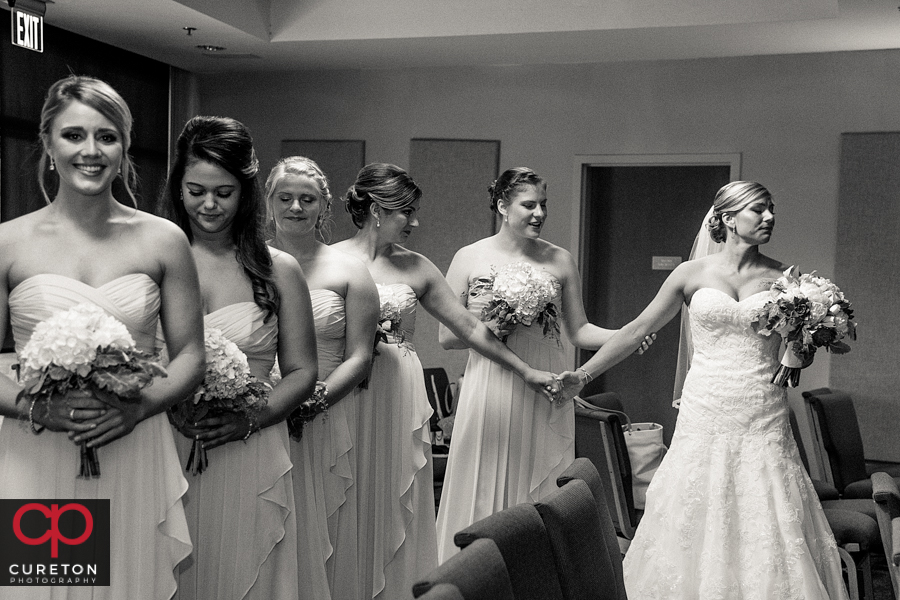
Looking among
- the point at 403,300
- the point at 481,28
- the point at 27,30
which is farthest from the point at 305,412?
the point at 481,28

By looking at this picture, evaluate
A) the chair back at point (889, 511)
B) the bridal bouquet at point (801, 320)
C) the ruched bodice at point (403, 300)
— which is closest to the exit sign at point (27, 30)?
the ruched bodice at point (403, 300)

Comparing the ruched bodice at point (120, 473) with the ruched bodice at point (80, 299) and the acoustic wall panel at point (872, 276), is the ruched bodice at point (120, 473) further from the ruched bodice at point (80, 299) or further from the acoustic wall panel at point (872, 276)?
the acoustic wall panel at point (872, 276)

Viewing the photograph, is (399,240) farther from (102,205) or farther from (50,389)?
(50,389)

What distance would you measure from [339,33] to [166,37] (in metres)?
1.32

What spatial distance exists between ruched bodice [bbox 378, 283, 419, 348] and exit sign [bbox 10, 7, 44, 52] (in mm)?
3195

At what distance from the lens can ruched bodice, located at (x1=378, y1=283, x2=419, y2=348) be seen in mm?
4332

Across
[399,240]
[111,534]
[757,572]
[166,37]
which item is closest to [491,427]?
[399,240]

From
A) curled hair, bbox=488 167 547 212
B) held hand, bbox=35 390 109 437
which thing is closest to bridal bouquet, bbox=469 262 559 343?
curled hair, bbox=488 167 547 212

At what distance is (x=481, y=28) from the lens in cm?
731

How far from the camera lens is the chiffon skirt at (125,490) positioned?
2461mm

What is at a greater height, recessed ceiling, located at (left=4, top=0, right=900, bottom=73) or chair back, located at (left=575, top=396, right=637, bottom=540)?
recessed ceiling, located at (left=4, top=0, right=900, bottom=73)

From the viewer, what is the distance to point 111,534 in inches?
98.5

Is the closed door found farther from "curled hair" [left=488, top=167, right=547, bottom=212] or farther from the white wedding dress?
the white wedding dress

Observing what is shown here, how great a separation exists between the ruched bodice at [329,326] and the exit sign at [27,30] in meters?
3.47
